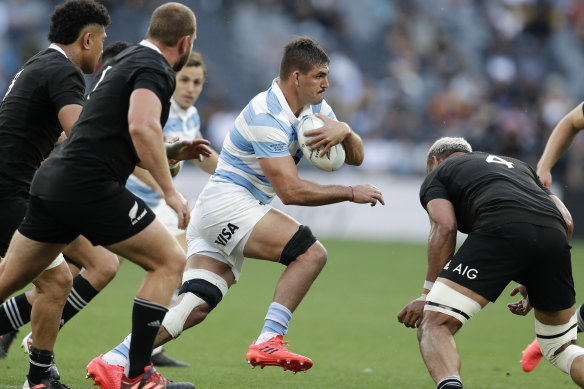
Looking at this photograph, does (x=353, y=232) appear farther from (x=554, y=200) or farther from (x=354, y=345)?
(x=554, y=200)

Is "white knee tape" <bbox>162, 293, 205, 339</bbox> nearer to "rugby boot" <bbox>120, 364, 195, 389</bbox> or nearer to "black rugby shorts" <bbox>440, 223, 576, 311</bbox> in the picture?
"rugby boot" <bbox>120, 364, 195, 389</bbox>

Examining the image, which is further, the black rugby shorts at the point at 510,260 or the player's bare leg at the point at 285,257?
the player's bare leg at the point at 285,257

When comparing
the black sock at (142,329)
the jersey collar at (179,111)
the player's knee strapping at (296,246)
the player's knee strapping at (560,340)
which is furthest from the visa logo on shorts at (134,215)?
the jersey collar at (179,111)

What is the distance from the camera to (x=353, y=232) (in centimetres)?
1944

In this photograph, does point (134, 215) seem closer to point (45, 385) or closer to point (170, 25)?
point (170, 25)

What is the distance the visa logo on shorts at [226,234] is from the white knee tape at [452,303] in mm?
1613

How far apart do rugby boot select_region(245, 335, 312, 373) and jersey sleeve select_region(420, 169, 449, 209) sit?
4.39ft

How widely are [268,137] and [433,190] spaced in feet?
4.17

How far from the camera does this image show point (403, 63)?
22875 mm

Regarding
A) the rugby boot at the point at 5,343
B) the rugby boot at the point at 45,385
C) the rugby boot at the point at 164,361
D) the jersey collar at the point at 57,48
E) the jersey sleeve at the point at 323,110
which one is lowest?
the rugby boot at the point at 164,361

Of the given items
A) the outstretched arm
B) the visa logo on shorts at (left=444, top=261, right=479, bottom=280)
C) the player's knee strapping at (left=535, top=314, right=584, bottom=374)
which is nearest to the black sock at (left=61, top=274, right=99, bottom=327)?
the visa logo on shorts at (left=444, top=261, right=479, bottom=280)

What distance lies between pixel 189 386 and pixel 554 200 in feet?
9.12

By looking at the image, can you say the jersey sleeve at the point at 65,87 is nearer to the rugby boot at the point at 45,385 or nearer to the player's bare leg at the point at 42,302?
the player's bare leg at the point at 42,302

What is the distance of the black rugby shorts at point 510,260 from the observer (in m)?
5.39
